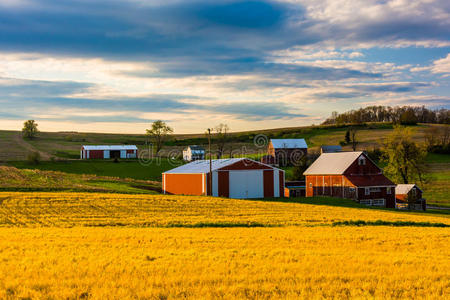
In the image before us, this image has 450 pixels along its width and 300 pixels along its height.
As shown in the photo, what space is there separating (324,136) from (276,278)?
418ft

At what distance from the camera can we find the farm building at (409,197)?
5547 centimetres

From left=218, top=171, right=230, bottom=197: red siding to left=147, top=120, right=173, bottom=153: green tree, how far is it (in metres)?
81.4

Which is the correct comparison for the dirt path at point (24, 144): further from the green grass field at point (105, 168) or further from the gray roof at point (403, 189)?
the gray roof at point (403, 189)

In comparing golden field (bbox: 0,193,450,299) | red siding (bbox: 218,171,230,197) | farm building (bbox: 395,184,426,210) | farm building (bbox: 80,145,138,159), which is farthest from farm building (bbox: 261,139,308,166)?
golden field (bbox: 0,193,450,299)

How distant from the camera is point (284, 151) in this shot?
105 m

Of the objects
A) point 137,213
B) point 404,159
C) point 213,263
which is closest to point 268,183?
point 404,159

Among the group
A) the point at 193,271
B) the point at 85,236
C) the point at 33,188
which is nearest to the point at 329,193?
the point at 33,188

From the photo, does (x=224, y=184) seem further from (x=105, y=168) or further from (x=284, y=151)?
(x=284, y=151)

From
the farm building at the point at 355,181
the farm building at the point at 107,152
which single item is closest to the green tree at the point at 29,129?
the farm building at the point at 107,152

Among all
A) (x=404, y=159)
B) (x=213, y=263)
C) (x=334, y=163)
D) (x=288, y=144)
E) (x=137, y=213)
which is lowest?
(x=137, y=213)

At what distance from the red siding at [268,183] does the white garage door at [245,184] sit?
2.67ft

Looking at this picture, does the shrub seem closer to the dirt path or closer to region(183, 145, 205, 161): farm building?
the dirt path

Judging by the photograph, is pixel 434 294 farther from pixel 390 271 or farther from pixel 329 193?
pixel 329 193

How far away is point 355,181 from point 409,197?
23.2ft
